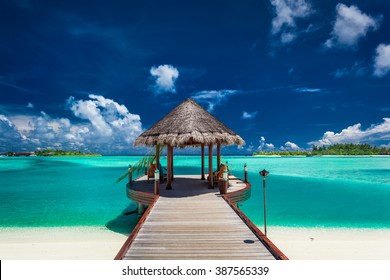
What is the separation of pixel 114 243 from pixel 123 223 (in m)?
2.55

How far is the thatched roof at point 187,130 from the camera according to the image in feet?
27.2

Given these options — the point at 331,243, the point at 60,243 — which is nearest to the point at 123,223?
the point at 60,243

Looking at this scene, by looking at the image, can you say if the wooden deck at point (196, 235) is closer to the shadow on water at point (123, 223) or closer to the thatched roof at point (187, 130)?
the thatched roof at point (187, 130)

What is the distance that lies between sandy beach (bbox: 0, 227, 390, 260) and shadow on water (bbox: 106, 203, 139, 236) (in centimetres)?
37

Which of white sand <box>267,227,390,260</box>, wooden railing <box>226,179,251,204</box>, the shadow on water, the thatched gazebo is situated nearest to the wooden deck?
wooden railing <box>226,179,251,204</box>

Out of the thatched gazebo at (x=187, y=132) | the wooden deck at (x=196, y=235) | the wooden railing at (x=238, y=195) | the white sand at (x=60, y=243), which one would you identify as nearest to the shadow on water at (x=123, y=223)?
the white sand at (x=60, y=243)

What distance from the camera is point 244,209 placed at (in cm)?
1303

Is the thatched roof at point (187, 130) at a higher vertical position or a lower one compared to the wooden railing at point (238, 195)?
higher

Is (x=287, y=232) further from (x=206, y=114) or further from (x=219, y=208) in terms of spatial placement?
(x=206, y=114)

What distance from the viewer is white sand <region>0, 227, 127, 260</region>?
706cm

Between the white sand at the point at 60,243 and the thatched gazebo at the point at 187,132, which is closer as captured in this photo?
the white sand at the point at 60,243

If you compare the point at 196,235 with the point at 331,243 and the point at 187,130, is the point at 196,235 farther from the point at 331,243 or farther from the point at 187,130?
the point at 331,243

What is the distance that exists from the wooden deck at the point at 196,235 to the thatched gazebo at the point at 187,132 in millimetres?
2134

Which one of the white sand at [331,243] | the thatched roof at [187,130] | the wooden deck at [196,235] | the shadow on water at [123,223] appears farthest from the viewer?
the shadow on water at [123,223]
